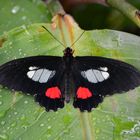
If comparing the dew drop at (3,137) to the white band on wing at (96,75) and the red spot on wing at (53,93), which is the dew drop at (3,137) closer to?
the red spot on wing at (53,93)

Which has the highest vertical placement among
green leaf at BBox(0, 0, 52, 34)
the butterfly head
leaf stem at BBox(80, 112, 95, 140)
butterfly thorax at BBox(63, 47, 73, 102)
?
green leaf at BBox(0, 0, 52, 34)

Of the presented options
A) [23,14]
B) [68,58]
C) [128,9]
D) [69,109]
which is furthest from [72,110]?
[23,14]

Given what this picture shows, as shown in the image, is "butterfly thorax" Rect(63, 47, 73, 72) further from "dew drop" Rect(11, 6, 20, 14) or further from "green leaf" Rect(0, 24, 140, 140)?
"dew drop" Rect(11, 6, 20, 14)

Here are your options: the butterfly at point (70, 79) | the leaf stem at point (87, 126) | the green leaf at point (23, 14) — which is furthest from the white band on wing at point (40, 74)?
the green leaf at point (23, 14)

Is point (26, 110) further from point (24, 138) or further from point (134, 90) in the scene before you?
point (134, 90)

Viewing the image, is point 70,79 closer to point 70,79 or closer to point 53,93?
point 70,79

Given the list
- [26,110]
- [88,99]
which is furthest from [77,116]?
[26,110]

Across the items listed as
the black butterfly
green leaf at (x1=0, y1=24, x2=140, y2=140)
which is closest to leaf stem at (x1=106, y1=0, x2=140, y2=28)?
green leaf at (x1=0, y1=24, x2=140, y2=140)
